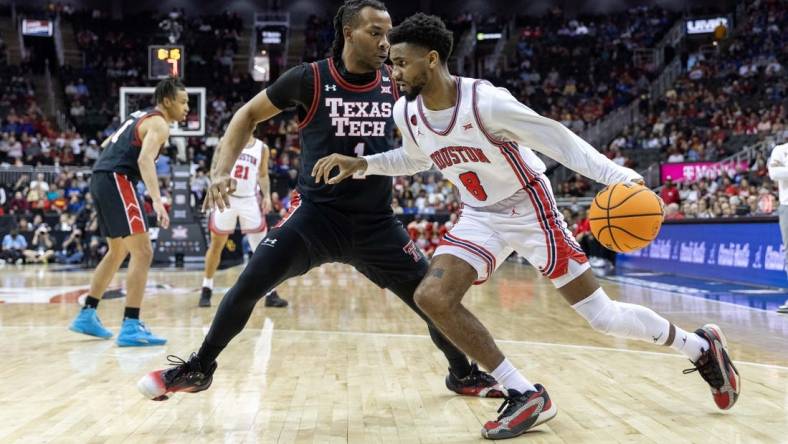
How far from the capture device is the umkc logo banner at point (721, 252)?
10484 mm

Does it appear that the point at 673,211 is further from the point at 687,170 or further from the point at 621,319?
the point at 621,319

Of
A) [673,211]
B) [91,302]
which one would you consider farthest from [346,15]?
[673,211]

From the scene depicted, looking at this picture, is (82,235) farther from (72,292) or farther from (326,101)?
(326,101)

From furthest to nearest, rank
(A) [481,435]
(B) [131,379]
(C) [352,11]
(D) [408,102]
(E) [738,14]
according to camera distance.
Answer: (E) [738,14], (B) [131,379], (C) [352,11], (D) [408,102], (A) [481,435]

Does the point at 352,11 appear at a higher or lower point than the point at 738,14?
lower

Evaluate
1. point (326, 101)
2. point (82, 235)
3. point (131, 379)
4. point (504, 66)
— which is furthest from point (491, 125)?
point (504, 66)

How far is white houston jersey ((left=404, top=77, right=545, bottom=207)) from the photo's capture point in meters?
3.36

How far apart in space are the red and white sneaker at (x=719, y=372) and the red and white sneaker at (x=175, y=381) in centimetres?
229

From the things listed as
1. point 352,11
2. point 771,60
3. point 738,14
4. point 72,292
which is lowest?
point 72,292

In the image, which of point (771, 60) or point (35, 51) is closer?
point (771, 60)

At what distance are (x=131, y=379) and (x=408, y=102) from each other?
88.7 inches

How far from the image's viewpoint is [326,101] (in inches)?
149

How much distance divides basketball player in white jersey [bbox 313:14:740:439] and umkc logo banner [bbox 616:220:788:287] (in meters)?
7.65

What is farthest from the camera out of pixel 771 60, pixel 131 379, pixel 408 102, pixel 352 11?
pixel 771 60
